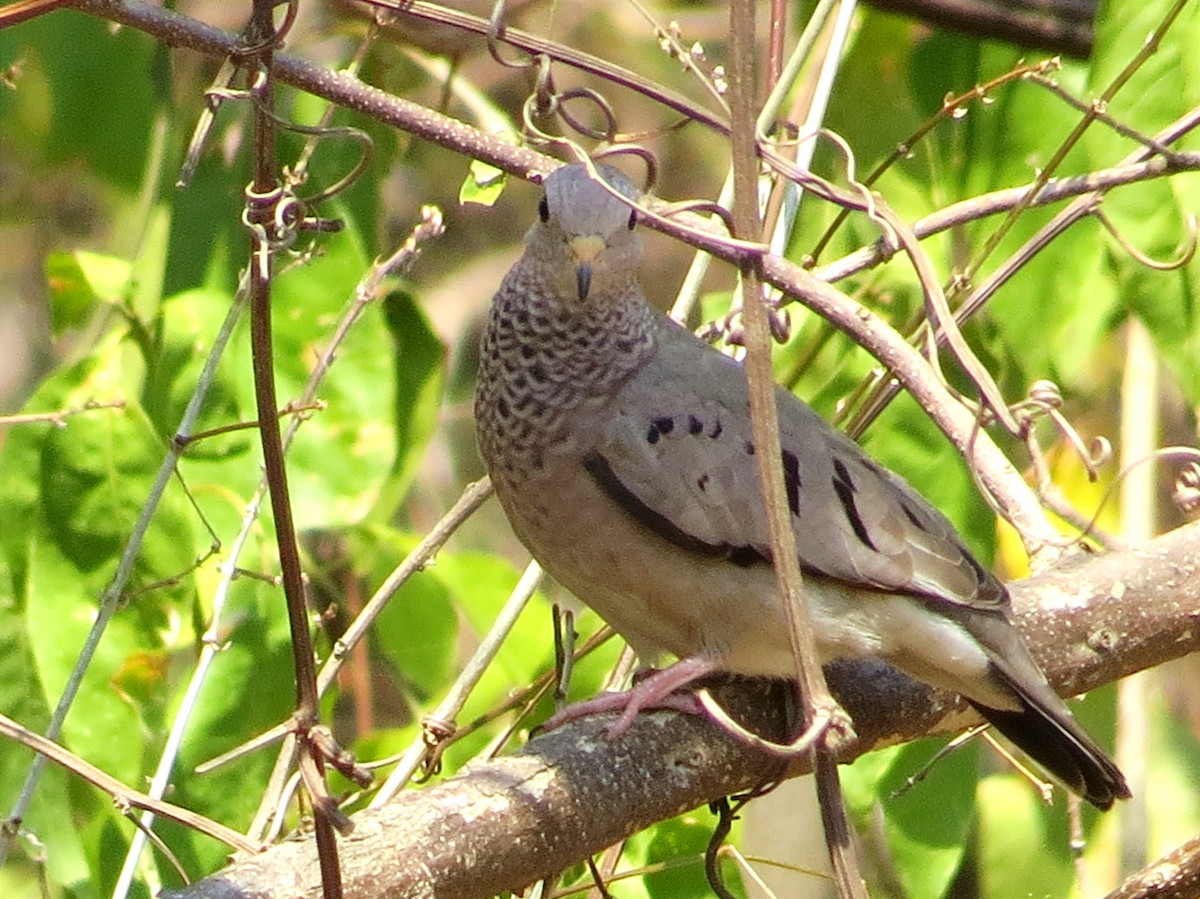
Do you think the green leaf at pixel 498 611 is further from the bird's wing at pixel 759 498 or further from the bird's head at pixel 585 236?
the bird's head at pixel 585 236

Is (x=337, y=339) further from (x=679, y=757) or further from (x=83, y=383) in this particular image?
(x=679, y=757)

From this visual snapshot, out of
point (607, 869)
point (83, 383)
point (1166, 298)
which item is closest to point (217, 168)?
point (83, 383)

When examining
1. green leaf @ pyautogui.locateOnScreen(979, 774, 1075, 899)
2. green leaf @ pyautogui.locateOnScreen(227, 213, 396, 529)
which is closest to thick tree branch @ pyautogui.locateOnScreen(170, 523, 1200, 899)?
green leaf @ pyautogui.locateOnScreen(979, 774, 1075, 899)

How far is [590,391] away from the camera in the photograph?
2949 millimetres

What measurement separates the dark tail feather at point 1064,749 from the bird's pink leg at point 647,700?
19.2 inches

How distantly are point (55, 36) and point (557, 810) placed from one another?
2.55m

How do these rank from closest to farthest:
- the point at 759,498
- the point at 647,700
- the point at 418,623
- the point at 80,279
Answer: the point at 647,700, the point at 759,498, the point at 80,279, the point at 418,623

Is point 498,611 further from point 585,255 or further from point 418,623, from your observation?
point 585,255

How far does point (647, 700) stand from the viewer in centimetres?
249

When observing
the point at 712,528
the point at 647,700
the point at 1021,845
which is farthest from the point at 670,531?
the point at 1021,845

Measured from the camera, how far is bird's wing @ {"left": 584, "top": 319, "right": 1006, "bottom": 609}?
109 inches

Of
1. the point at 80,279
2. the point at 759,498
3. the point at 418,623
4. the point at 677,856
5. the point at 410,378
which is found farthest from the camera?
the point at 410,378

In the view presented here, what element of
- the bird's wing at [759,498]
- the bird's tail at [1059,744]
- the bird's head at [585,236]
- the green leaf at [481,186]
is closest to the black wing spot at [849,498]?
the bird's wing at [759,498]

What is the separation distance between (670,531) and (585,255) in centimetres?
47
